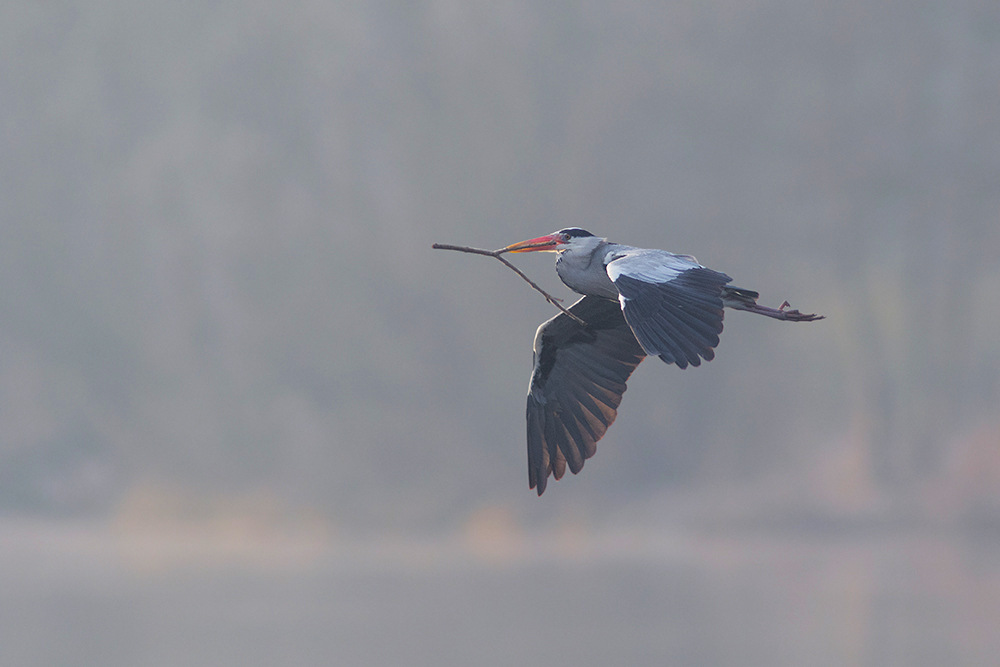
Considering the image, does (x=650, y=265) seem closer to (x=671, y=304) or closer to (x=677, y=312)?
(x=671, y=304)

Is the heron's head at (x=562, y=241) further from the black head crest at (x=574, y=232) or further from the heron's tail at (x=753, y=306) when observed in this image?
the heron's tail at (x=753, y=306)

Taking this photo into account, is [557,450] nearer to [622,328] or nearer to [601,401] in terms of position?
[601,401]

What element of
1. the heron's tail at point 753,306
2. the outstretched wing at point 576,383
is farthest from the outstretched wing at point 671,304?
the outstretched wing at point 576,383

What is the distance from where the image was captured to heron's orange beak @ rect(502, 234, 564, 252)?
1070 centimetres

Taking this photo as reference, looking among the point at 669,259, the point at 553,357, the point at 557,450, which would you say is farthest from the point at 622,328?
the point at 669,259

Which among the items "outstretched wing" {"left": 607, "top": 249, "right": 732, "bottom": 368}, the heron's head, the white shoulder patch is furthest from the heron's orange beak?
"outstretched wing" {"left": 607, "top": 249, "right": 732, "bottom": 368}

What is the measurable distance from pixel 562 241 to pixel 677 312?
2783 millimetres

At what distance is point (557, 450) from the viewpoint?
12.0 metres

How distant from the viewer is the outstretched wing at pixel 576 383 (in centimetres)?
1198

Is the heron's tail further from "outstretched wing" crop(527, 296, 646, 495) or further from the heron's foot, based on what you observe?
"outstretched wing" crop(527, 296, 646, 495)

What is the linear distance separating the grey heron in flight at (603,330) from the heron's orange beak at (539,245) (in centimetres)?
1

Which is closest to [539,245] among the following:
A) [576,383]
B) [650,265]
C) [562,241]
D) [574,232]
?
[562,241]

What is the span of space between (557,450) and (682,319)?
4361 mm

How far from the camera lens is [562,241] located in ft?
35.1
